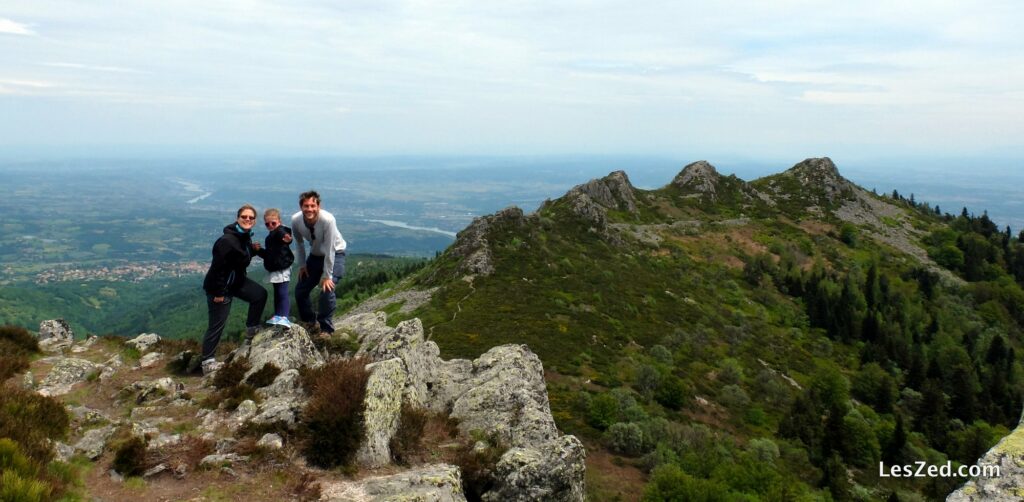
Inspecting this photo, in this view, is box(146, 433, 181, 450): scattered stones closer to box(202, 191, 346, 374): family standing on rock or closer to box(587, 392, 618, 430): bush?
box(202, 191, 346, 374): family standing on rock

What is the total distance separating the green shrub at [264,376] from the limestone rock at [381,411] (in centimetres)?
295

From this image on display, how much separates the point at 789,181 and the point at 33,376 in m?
141

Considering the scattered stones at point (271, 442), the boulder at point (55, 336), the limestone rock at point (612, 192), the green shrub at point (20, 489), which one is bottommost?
the boulder at point (55, 336)

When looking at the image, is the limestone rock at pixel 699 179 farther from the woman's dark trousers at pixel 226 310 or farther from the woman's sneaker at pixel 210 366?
the woman's sneaker at pixel 210 366

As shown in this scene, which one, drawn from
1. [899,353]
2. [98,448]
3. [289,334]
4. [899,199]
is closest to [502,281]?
[289,334]

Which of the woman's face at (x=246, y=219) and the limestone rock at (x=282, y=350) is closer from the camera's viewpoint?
the woman's face at (x=246, y=219)

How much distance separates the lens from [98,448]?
36.0ft

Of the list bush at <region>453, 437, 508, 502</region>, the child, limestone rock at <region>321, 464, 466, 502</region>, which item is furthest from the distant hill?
the child

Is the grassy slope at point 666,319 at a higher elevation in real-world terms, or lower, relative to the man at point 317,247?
lower

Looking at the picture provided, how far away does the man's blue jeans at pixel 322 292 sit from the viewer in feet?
52.9

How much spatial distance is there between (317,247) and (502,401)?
777 centimetres

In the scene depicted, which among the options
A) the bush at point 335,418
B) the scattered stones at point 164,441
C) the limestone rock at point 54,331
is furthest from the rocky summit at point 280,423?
the limestone rock at point 54,331

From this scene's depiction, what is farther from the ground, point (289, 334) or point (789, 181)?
point (789, 181)

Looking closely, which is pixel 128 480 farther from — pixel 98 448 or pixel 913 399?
pixel 913 399
